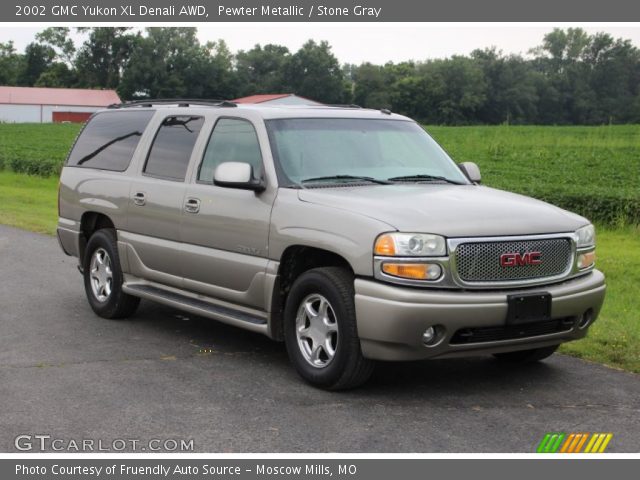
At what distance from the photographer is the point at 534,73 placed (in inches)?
4488

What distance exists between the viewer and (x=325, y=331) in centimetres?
624

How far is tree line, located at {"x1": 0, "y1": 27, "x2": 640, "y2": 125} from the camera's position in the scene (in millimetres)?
107562

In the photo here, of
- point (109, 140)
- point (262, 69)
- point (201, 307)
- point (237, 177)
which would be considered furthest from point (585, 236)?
point (262, 69)

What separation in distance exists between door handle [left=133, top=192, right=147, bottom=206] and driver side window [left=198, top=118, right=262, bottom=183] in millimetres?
731

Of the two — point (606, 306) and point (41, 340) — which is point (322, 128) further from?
point (606, 306)

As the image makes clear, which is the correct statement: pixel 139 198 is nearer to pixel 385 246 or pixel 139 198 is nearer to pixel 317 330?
pixel 317 330

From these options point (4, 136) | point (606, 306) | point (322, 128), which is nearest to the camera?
point (322, 128)

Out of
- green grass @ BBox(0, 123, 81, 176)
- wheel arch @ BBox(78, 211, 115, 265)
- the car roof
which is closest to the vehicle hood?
the car roof

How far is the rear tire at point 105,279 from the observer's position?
8453mm

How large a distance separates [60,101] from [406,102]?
140 ft

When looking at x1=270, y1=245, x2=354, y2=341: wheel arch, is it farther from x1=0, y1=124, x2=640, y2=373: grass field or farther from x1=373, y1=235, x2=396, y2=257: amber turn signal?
x1=0, y1=124, x2=640, y2=373: grass field

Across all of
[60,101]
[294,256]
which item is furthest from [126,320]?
[60,101]

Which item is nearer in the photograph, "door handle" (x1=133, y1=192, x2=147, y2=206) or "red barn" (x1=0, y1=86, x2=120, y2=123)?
"door handle" (x1=133, y1=192, x2=147, y2=206)

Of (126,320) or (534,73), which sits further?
(534,73)
